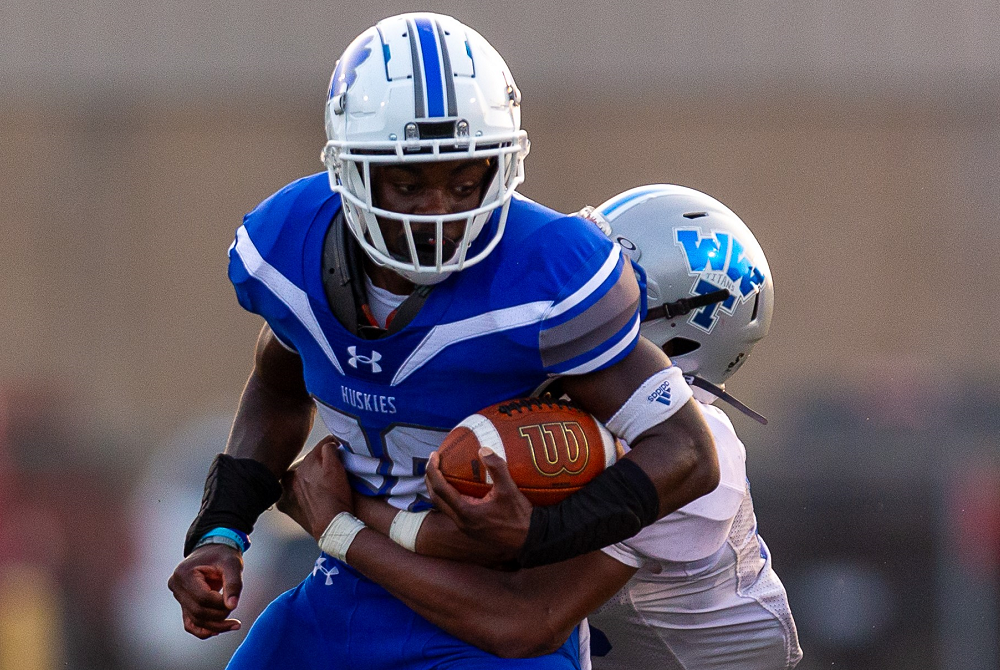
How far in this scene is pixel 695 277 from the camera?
3148 mm

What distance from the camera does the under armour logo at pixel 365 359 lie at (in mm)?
2484

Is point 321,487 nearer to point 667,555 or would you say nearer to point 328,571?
point 328,571

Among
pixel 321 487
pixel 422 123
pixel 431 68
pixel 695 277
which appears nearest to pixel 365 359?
pixel 321 487

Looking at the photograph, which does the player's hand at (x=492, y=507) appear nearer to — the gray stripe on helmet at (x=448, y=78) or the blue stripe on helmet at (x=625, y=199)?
the gray stripe on helmet at (x=448, y=78)

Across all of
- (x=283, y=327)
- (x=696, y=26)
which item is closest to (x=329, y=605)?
(x=283, y=327)

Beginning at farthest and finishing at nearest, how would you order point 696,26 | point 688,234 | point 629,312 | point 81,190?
point 696,26
point 81,190
point 688,234
point 629,312

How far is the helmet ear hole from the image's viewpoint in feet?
10.5

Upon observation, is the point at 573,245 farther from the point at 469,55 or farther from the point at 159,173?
the point at 159,173

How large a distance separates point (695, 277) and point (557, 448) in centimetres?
91

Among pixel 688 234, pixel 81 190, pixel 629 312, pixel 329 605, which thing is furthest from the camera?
pixel 81 190

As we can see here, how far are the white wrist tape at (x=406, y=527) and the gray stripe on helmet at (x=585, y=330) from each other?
1.29ft

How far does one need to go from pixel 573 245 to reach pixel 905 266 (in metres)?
10.5

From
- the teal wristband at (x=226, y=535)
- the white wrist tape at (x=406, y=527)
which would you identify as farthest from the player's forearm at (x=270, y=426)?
the white wrist tape at (x=406, y=527)

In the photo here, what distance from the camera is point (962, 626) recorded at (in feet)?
20.0
